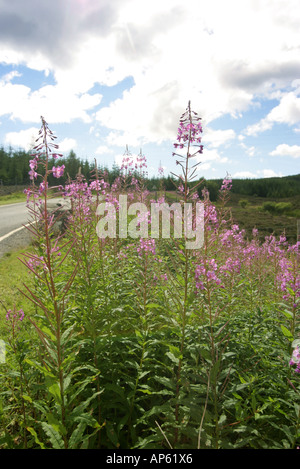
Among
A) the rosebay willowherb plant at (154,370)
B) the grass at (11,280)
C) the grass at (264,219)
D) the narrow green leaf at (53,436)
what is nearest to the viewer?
the narrow green leaf at (53,436)

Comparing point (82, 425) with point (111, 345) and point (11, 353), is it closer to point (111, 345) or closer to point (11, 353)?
point (111, 345)

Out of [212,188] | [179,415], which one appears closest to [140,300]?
[179,415]

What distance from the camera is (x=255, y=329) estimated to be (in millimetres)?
3393

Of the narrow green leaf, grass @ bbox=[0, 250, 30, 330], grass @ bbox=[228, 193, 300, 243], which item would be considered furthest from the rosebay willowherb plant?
grass @ bbox=[228, 193, 300, 243]

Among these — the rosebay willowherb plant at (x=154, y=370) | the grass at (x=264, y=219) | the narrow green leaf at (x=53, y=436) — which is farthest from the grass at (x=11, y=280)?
the grass at (x=264, y=219)

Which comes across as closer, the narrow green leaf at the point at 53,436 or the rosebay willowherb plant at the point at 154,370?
the narrow green leaf at the point at 53,436

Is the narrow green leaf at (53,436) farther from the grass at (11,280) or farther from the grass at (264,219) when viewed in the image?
the grass at (264,219)

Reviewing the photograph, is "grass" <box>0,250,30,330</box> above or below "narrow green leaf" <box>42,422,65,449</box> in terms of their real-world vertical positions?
below

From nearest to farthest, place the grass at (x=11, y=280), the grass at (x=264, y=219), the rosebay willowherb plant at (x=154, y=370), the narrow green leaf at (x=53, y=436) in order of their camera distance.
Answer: the narrow green leaf at (x=53, y=436), the rosebay willowherb plant at (x=154, y=370), the grass at (x=11, y=280), the grass at (x=264, y=219)

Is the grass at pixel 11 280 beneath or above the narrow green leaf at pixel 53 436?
beneath

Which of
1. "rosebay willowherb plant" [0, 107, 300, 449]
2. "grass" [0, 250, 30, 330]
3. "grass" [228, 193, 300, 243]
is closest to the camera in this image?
"rosebay willowherb plant" [0, 107, 300, 449]

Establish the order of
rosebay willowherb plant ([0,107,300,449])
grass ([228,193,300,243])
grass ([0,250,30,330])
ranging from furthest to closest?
1. grass ([228,193,300,243])
2. grass ([0,250,30,330])
3. rosebay willowherb plant ([0,107,300,449])

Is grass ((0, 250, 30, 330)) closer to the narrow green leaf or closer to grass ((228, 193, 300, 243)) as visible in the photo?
the narrow green leaf

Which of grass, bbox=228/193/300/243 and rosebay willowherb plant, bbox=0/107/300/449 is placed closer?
rosebay willowherb plant, bbox=0/107/300/449
